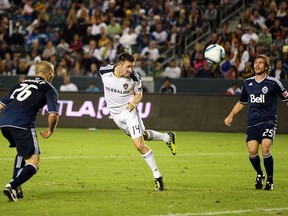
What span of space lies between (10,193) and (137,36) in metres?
21.9

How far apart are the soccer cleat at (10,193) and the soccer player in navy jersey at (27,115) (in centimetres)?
3

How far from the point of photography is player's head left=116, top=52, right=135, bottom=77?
12.8 meters

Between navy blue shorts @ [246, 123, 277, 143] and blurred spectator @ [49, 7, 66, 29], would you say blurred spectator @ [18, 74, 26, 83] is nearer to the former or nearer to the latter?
blurred spectator @ [49, 7, 66, 29]

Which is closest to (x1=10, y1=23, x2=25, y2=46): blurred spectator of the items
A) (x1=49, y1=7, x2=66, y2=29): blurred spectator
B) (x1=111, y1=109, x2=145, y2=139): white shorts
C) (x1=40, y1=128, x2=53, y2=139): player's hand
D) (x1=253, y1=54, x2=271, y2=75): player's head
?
(x1=49, y1=7, x2=66, y2=29): blurred spectator

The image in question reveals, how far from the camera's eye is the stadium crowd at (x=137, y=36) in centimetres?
2922

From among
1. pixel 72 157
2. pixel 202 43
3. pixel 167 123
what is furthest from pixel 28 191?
pixel 202 43

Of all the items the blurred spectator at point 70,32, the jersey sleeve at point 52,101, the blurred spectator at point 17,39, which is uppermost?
the jersey sleeve at point 52,101

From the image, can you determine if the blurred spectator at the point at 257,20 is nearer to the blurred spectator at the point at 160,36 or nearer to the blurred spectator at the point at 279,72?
the blurred spectator at the point at 279,72

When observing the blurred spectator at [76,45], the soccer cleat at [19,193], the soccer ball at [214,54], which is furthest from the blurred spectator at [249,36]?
the soccer cleat at [19,193]

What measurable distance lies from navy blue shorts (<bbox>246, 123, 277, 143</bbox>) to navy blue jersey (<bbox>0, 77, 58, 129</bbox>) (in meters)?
3.43

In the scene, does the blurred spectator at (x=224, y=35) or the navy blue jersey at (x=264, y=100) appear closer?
Answer: the navy blue jersey at (x=264, y=100)

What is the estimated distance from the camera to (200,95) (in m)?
26.1

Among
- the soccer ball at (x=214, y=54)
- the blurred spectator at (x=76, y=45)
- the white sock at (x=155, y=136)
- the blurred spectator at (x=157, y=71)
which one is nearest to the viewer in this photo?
the white sock at (x=155, y=136)

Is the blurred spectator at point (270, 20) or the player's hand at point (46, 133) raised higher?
the player's hand at point (46, 133)
